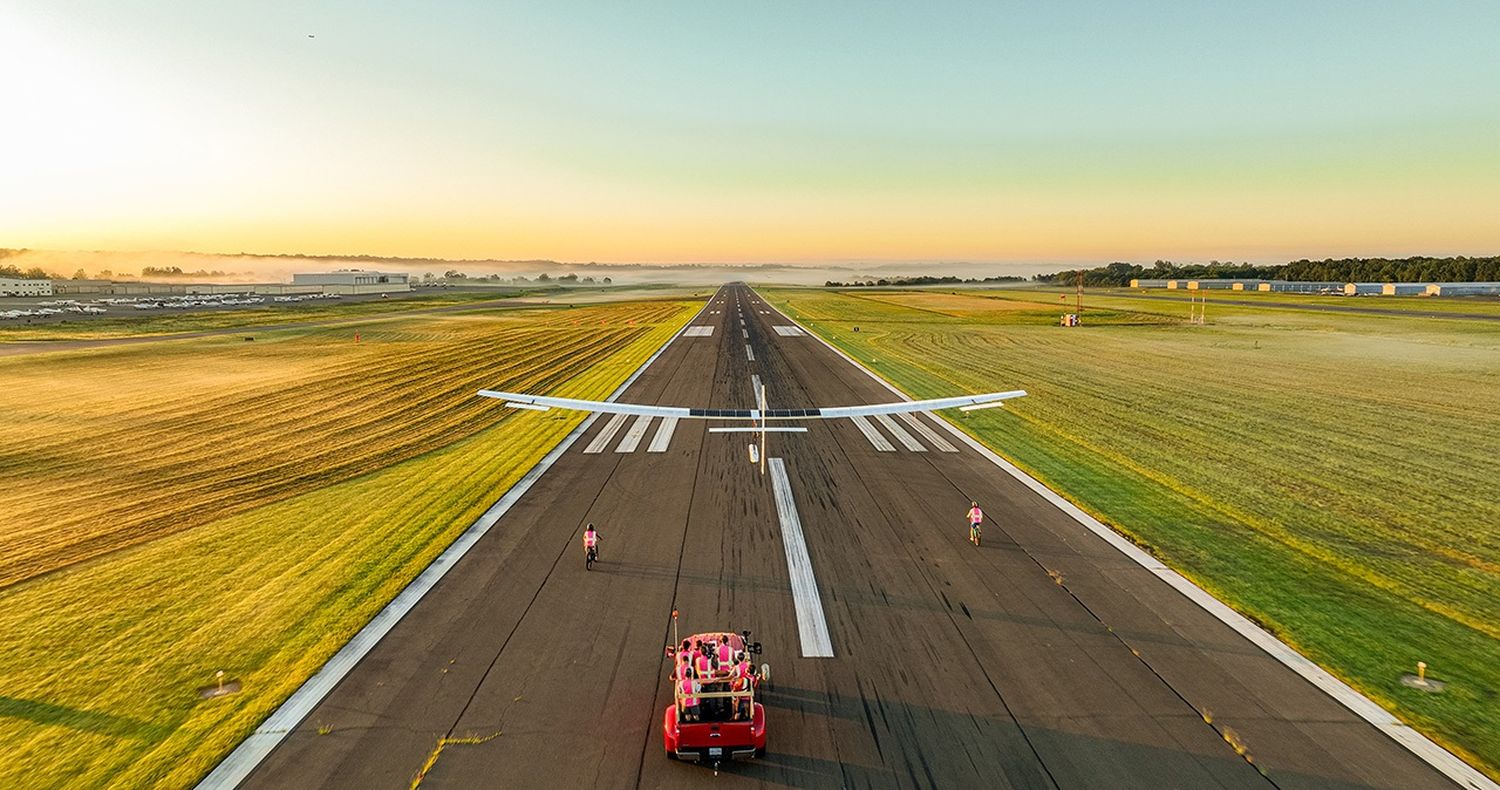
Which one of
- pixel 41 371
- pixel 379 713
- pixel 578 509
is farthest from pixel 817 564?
pixel 41 371

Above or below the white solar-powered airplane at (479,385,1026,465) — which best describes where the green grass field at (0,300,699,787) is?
below

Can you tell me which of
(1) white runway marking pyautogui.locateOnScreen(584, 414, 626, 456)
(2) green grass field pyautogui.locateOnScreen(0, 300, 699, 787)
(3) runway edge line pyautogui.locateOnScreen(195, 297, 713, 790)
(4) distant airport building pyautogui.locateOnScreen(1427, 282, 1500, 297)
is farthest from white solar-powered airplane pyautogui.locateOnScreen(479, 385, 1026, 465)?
(4) distant airport building pyautogui.locateOnScreen(1427, 282, 1500, 297)

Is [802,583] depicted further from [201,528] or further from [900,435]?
[201,528]

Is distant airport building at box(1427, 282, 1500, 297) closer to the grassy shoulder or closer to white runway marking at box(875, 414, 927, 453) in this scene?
white runway marking at box(875, 414, 927, 453)

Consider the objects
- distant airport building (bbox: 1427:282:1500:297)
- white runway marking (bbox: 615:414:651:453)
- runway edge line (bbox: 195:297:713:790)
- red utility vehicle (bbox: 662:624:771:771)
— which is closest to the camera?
red utility vehicle (bbox: 662:624:771:771)

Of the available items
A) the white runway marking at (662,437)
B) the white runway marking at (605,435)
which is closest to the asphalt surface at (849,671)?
the white runway marking at (605,435)

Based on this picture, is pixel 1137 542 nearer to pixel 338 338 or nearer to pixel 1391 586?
pixel 1391 586

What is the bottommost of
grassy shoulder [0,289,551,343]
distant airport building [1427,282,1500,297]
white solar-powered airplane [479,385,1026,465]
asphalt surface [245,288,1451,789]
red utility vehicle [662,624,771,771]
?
asphalt surface [245,288,1451,789]
